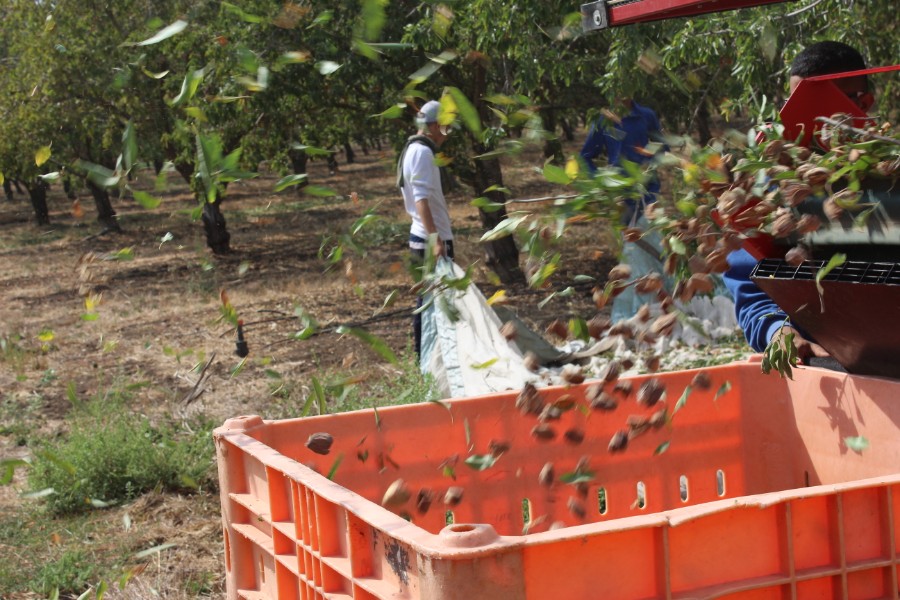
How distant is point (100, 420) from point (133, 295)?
25.6 feet

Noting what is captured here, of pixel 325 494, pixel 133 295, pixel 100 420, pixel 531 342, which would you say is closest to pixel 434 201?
pixel 531 342

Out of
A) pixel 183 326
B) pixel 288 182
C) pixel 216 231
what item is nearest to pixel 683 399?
Answer: pixel 288 182

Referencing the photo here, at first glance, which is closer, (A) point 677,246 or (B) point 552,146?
(A) point 677,246

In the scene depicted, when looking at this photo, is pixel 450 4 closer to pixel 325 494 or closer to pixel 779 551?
pixel 325 494

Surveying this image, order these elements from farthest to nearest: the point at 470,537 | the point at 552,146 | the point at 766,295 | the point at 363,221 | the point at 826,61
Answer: the point at 552,146
the point at 826,61
the point at 766,295
the point at 363,221
the point at 470,537

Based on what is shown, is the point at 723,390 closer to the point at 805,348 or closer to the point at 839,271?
the point at 805,348

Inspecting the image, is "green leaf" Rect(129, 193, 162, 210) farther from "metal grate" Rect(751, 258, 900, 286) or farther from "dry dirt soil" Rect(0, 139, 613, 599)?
"metal grate" Rect(751, 258, 900, 286)

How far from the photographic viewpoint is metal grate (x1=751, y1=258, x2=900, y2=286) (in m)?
2.24

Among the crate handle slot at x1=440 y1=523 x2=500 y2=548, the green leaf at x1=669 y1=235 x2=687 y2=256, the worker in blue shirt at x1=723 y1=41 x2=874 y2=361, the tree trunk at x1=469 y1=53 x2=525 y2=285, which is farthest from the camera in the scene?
the tree trunk at x1=469 y1=53 x2=525 y2=285

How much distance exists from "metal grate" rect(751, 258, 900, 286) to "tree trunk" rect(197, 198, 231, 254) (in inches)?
565

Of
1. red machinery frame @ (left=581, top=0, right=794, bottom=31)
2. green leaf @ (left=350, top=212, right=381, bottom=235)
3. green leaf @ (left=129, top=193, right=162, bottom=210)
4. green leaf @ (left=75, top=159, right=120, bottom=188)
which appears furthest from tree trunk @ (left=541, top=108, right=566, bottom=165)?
green leaf @ (left=75, top=159, right=120, bottom=188)

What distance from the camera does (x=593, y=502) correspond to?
2.93 meters

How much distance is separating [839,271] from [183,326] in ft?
29.0

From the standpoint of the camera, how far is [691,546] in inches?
69.7
